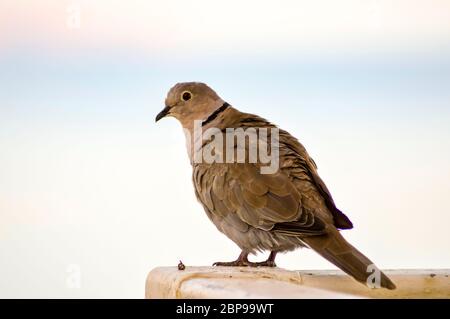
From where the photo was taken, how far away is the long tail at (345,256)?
4176 mm

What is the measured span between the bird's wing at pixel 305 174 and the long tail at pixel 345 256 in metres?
0.27

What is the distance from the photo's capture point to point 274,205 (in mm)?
4805

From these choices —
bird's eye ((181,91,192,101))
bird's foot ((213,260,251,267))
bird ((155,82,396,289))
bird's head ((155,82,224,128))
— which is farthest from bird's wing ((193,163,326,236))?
bird's eye ((181,91,192,101))

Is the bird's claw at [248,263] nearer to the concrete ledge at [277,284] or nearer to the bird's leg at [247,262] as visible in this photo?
the bird's leg at [247,262]

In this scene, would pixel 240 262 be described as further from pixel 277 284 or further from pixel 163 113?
pixel 163 113

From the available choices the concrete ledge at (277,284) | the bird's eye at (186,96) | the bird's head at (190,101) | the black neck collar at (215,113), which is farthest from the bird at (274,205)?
the bird's eye at (186,96)

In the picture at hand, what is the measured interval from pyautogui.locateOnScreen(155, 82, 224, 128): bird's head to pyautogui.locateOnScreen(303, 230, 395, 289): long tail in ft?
5.67

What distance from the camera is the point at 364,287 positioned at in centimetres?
428

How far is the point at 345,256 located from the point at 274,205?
0.60 m

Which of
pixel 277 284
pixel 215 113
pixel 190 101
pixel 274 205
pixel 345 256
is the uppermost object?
pixel 190 101

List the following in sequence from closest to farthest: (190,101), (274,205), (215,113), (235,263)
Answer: (274,205), (235,263), (215,113), (190,101)

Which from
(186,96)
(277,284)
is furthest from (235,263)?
(186,96)
